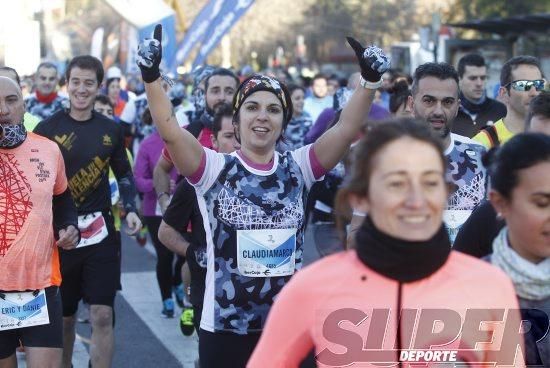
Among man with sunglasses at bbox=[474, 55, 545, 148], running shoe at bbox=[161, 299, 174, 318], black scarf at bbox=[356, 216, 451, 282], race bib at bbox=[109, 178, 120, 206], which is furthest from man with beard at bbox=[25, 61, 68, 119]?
black scarf at bbox=[356, 216, 451, 282]

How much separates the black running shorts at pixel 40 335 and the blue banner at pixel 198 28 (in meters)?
13.7

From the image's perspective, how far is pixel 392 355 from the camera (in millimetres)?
3213

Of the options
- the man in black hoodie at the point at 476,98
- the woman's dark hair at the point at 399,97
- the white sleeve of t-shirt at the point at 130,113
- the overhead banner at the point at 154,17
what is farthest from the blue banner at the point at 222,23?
the man in black hoodie at the point at 476,98

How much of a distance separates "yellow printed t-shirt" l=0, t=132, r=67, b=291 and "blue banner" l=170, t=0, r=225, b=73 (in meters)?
13.5

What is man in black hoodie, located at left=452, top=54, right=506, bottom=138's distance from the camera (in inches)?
351

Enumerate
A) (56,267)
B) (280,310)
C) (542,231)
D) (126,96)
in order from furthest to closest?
(126,96), (56,267), (542,231), (280,310)

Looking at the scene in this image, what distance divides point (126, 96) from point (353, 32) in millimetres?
39816

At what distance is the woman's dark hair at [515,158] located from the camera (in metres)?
3.38

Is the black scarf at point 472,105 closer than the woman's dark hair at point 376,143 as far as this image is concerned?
No

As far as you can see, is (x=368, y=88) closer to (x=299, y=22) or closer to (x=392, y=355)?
(x=392, y=355)

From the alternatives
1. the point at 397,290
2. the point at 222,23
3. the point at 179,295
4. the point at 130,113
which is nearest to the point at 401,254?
the point at 397,290

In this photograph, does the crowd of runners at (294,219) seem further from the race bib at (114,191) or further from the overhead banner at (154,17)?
the overhead banner at (154,17)

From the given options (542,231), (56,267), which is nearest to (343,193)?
(542,231)

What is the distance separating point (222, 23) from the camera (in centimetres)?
1911
